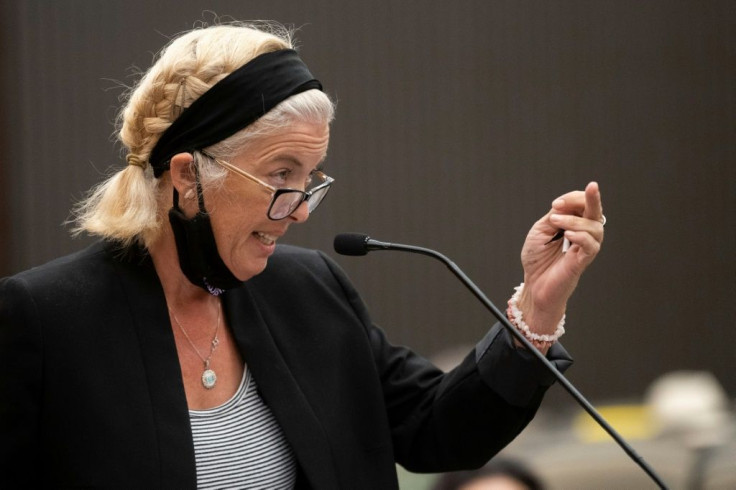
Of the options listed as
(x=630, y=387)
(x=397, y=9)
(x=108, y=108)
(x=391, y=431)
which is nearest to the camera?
(x=391, y=431)

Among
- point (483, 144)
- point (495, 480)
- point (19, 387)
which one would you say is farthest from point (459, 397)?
point (483, 144)

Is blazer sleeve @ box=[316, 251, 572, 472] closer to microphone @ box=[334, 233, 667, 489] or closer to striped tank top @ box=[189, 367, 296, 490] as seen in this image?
microphone @ box=[334, 233, 667, 489]

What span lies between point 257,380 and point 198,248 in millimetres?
263

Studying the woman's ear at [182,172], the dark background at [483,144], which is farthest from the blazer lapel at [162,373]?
the dark background at [483,144]

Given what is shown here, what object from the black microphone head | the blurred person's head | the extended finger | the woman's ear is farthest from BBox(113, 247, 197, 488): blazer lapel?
the blurred person's head

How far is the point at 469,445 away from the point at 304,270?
466mm

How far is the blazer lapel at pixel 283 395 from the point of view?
195cm

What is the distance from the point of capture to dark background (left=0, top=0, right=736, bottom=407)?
419 centimetres

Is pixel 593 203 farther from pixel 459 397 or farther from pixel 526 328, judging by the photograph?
pixel 459 397

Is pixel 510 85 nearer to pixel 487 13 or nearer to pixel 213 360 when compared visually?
pixel 487 13

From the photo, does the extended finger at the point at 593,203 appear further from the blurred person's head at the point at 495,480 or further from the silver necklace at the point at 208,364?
the blurred person's head at the point at 495,480

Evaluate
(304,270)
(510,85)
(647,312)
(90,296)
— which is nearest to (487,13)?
(510,85)

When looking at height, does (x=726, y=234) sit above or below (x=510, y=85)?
below

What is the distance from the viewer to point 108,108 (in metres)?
4.21
